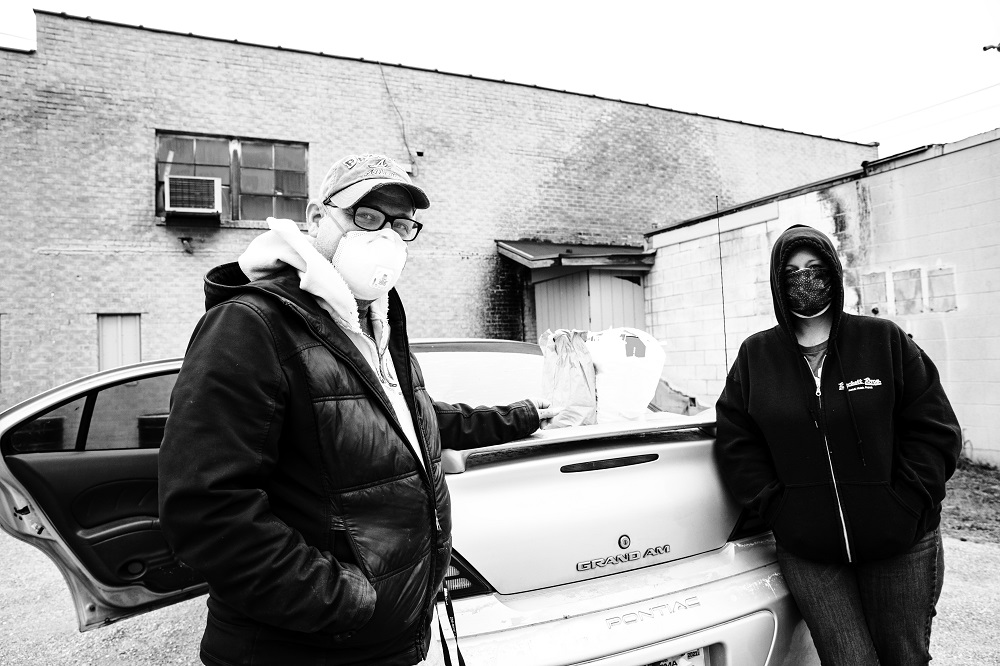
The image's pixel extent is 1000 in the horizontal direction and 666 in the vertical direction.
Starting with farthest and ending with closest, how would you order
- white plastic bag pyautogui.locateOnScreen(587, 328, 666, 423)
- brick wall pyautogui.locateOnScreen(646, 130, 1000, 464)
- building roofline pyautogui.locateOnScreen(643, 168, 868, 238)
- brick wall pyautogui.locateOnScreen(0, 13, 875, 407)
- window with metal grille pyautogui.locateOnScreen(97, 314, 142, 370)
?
window with metal grille pyautogui.locateOnScreen(97, 314, 142, 370) → brick wall pyautogui.locateOnScreen(0, 13, 875, 407) → building roofline pyautogui.locateOnScreen(643, 168, 868, 238) → brick wall pyautogui.locateOnScreen(646, 130, 1000, 464) → white plastic bag pyautogui.locateOnScreen(587, 328, 666, 423)

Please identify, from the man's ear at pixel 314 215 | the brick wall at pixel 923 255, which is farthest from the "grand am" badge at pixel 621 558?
the brick wall at pixel 923 255

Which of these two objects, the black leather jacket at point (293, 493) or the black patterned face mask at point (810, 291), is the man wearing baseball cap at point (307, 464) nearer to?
the black leather jacket at point (293, 493)

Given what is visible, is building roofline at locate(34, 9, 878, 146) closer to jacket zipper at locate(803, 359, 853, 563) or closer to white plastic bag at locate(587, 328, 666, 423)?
white plastic bag at locate(587, 328, 666, 423)

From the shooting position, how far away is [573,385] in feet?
8.24

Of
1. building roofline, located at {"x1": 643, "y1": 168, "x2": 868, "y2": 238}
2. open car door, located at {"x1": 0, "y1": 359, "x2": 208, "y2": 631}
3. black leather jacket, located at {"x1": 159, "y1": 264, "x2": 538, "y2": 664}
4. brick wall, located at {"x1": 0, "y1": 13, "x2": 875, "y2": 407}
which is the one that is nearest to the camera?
black leather jacket, located at {"x1": 159, "y1": 264, "x2": 538, "y2": 664}

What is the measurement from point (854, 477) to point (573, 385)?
41.9 inches

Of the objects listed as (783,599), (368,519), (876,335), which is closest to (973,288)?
(876,335)

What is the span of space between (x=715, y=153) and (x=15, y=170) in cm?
1351

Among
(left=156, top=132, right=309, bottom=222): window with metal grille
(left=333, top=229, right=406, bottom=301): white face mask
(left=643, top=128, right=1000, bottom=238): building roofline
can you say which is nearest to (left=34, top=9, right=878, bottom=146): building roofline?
(left=156, top=132, right=309, bottom=222): window with metal grille

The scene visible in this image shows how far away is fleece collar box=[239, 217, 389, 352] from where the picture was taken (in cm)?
134

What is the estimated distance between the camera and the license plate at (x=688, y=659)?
68.6 inches

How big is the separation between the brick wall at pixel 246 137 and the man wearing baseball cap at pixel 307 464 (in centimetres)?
895

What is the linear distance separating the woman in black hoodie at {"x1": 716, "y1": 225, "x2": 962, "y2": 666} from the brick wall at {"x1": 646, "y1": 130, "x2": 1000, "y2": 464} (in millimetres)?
3801

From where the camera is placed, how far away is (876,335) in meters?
2.02
